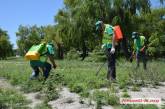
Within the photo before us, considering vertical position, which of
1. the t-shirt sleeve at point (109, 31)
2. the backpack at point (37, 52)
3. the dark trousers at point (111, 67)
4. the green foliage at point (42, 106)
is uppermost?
the t-shirt sleeve at point (109, 31)

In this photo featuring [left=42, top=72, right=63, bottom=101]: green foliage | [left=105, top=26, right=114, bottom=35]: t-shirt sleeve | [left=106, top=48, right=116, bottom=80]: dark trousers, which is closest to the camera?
[left=42, top=72, right=63, bottom=101]: green foliage

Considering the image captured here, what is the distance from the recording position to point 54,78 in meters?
11.7

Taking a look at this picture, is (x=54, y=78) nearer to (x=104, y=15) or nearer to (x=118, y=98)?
(x=118, y=98)

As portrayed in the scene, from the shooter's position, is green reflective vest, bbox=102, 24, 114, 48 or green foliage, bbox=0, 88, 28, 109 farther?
green reflective vest, bbox=102, 24, 114, 48

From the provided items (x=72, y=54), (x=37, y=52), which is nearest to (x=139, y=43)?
(x=37, y=52)

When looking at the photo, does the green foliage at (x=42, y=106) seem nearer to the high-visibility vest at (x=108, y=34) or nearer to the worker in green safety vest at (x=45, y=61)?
the worker in green safety vest at (x=45, y=61)

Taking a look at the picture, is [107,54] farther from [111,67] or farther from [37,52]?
[37,52]

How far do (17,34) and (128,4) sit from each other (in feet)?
268

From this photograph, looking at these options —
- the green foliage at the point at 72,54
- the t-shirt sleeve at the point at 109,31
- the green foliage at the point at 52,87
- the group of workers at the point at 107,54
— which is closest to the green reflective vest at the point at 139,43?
the group of workers at the point at 107,54

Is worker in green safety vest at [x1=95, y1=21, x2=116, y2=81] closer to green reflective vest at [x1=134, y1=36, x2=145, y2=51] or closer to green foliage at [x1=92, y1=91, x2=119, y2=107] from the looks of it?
green foliage at [x1=92, y1=91, x2=119, y2=107]

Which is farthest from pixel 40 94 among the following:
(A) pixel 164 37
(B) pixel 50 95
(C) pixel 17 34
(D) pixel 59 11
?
(C) pixel 17 34

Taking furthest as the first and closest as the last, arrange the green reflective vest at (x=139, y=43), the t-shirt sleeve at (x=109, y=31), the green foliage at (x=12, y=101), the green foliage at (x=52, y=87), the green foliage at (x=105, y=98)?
the green reflective vest at (x=139, y=43)
the t-shirt sleeve at (x=109, y=31)
the green foliage at (x=52, y=87)
the green foliage at (x=12, y=101)
the green foliage at (x=105, y=98)

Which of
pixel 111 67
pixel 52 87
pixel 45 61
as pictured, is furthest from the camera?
pixel 45 61

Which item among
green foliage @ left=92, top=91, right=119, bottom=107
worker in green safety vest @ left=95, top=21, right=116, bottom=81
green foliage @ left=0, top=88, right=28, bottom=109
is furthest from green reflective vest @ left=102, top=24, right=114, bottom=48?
green foliage @ left=0, top=88, right=28, bottom=109
